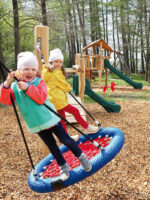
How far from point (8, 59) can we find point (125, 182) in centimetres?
1606

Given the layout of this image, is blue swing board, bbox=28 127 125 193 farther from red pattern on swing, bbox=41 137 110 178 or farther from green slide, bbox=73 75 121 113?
green slide, bbox=73 75 121 113

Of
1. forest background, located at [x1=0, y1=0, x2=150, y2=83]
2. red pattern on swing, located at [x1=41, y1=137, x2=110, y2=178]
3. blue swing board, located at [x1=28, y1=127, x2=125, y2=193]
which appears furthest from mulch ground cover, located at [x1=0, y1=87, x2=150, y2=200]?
forest background, located at [x1=0, y1=0, x2=150, y2=83]

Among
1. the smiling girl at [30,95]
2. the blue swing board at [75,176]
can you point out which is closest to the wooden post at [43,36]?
the smiling girl at [30,95]

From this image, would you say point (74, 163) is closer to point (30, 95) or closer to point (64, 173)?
point (64, 173)

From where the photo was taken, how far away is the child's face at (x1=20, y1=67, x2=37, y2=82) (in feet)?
6.49

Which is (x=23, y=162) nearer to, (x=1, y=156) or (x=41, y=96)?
(x=1, y=156)

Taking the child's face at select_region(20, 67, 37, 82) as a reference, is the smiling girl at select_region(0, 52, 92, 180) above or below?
below

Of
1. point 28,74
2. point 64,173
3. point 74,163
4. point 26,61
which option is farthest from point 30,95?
point 74,163

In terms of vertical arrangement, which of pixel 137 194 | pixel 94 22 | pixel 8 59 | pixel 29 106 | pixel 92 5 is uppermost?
pixel 92 5

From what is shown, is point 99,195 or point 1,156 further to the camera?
point 1,156

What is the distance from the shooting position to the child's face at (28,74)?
1.98 m

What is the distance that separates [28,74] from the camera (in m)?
2.00

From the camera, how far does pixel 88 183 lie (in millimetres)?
3523

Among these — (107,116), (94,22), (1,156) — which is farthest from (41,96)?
(94,22)
